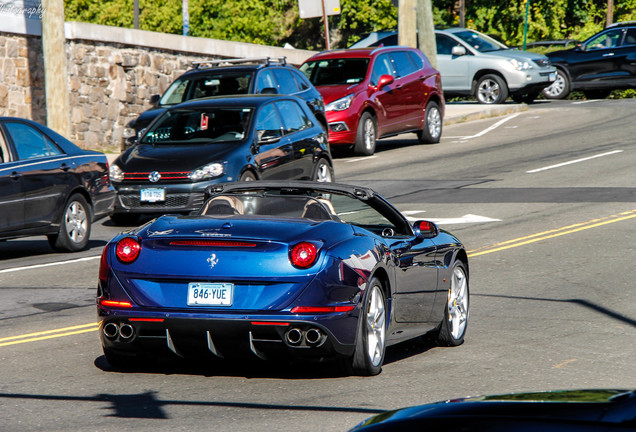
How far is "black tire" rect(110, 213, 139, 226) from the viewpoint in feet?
51.1

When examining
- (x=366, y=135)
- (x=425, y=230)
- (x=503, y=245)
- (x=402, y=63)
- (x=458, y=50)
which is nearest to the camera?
(x=425, y=230)

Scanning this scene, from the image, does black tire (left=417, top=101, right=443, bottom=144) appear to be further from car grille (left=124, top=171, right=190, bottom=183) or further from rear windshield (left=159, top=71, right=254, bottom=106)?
car grille (left=124, top=171, right=190, bottom=183)

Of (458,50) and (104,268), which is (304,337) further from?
(458,50)

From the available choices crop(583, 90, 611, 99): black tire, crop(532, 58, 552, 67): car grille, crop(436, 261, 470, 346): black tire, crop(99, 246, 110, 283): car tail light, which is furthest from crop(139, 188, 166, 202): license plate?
crop(583, 90, 611, 99): black tire

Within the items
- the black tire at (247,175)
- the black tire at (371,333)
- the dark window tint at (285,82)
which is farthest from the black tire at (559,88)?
the black tire at (371,333)

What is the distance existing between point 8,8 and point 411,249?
17094mm

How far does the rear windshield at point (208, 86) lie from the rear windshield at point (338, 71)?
148 inches

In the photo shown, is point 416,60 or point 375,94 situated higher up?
point 416,60

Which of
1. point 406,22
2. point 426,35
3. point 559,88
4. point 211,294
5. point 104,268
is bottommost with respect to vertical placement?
point 559,88

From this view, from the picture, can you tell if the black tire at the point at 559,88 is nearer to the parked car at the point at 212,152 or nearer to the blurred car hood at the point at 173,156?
the parked car at the point at 212,152

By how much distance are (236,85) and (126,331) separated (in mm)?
13179

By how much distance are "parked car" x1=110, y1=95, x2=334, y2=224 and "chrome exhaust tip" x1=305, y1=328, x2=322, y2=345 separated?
7789 mm

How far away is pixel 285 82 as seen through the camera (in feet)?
66.6

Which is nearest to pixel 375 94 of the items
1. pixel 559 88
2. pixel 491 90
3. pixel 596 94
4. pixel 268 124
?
pixel 268 124
